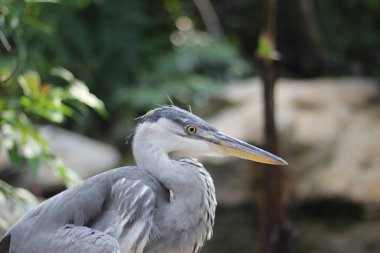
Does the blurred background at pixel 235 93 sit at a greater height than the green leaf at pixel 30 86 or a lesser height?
greater

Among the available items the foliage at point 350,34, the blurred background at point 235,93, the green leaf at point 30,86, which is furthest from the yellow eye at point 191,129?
the foliage at point 350,34

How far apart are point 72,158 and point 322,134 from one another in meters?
2.46

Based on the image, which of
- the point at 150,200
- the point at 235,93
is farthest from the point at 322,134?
the point at 150,200

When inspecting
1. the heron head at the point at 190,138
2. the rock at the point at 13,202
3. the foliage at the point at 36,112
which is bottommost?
the rock at the point at 13,202

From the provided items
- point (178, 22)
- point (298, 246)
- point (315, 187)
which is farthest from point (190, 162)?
point (178, 22)

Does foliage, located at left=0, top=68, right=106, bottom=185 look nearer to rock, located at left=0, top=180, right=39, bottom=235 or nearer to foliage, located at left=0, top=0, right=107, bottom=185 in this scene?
foliage, located at left=0, top=0, right=107, bottom=185

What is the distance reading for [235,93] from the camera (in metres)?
8.20

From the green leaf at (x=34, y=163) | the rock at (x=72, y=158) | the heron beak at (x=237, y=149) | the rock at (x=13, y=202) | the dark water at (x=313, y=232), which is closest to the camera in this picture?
the heron beak at (x=237, y=149)

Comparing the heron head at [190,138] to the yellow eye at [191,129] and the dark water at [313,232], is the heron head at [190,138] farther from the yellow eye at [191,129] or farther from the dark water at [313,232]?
the dark water at [313,232]

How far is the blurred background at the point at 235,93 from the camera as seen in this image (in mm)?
6883

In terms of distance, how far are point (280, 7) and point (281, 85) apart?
1.23 meters

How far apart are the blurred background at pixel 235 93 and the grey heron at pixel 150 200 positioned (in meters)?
1.65

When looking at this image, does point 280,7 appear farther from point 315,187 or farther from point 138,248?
point 138,248

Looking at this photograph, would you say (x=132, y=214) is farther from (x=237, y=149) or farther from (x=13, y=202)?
(x=13, y=202)
